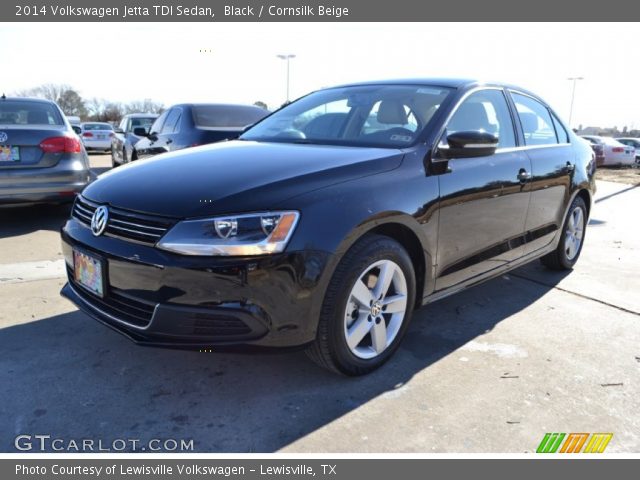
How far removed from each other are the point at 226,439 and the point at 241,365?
69 cm

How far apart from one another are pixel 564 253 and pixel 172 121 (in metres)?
5.15

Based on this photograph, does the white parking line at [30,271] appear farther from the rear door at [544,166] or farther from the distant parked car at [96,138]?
the distant parked car at [96,138]

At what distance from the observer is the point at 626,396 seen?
9.02 ft

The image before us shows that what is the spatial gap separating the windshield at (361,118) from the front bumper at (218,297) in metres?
1.16

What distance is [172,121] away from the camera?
23.4ft

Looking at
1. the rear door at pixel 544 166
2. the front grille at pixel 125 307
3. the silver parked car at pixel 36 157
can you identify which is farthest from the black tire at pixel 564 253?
the silver parked car at pixel 36 157

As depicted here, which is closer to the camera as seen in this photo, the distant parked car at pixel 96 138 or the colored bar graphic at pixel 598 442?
the colored bar graphic at pixel 598 442

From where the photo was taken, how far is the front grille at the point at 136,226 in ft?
7.73

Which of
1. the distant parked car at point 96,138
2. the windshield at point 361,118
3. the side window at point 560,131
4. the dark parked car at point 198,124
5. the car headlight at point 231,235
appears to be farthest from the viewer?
the distant parked car at point 96,138

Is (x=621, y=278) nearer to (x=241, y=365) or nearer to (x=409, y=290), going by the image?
(x=409, y=290)

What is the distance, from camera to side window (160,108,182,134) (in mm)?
6923

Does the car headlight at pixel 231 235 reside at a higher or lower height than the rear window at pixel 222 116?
lower

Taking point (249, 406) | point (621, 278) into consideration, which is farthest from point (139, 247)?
point (621, 278)

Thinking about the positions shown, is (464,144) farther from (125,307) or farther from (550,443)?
(125,307)
